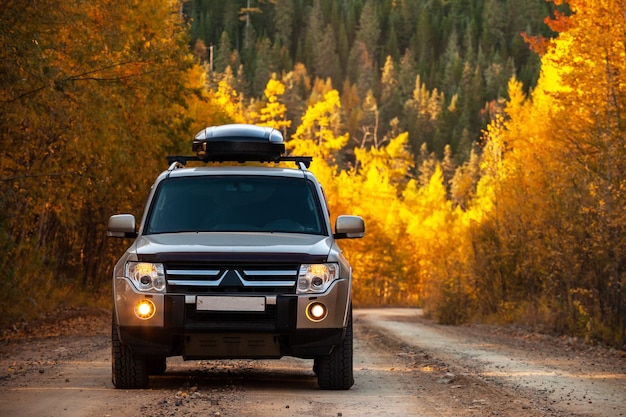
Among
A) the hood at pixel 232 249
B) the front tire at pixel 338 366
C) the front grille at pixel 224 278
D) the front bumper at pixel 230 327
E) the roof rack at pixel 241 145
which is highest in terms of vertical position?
the roof rack at pixel 241 145

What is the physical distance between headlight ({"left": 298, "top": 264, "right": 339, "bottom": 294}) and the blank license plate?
17.7 inches

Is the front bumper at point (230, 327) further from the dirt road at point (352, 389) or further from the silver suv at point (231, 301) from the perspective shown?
the dirt road at point (352, 389)

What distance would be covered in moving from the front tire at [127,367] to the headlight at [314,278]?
67.8 inches

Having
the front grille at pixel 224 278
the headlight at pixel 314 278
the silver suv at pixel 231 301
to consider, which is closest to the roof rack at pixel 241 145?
the silver suv at pixel 231 301

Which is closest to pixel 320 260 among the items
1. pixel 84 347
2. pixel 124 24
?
pixel 84 347

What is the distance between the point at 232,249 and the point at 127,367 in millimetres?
1579

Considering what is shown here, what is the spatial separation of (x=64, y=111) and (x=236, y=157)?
5075mm

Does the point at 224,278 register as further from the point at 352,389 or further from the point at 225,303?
the point at 352,389

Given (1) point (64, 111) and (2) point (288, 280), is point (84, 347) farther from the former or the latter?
(2) point (288, 280)

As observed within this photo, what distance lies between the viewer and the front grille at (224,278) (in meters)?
10.1

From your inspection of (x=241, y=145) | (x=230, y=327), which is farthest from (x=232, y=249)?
(x=241, y=145)

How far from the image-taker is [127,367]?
419 inches

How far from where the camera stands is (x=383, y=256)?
8156 centimetres

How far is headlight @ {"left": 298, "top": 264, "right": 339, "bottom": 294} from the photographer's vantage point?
33.5ft
